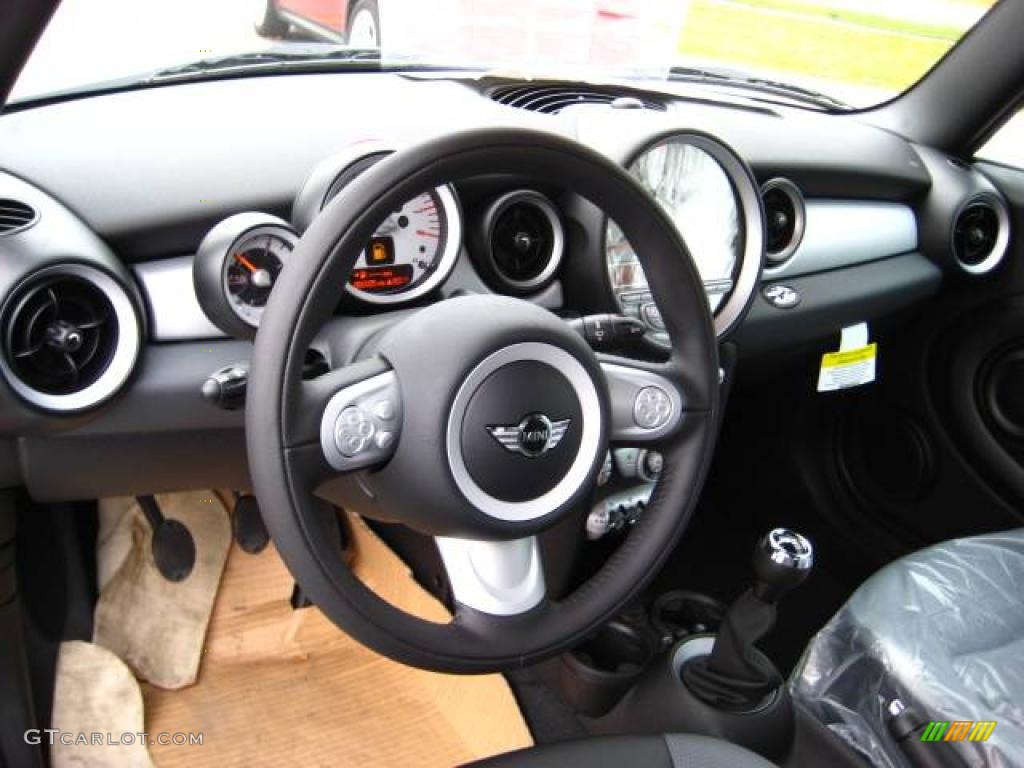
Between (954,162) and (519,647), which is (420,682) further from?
(954,162)

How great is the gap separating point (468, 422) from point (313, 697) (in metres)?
1.25

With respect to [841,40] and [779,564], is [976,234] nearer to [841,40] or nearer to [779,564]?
[841,40]

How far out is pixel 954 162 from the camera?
2.22 metres

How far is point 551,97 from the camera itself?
66.2 inches

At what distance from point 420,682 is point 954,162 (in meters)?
1.77

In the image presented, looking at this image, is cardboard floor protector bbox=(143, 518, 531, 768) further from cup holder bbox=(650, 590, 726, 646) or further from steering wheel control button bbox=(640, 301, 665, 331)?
steering wheel control button bbox=(640, 301, 665, 331)

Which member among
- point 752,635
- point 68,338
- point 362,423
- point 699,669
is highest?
point 362,423

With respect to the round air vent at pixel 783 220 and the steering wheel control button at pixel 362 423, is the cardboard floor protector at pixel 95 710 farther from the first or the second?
the round air vent at pixel 783 220

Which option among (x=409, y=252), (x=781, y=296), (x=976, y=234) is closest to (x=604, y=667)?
(x=781, y=296)

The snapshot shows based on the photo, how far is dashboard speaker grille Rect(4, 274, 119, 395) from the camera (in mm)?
1077

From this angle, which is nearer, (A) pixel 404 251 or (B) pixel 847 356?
(A) pixel 404 251

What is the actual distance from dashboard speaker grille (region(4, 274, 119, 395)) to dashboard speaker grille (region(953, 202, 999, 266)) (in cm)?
191

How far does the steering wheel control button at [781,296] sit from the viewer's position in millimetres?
1860

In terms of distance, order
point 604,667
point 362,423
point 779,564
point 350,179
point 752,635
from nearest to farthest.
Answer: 1. point 362,423
2. point 350,179
3. point 779,564
4. point 752,635
5. point 604,667
